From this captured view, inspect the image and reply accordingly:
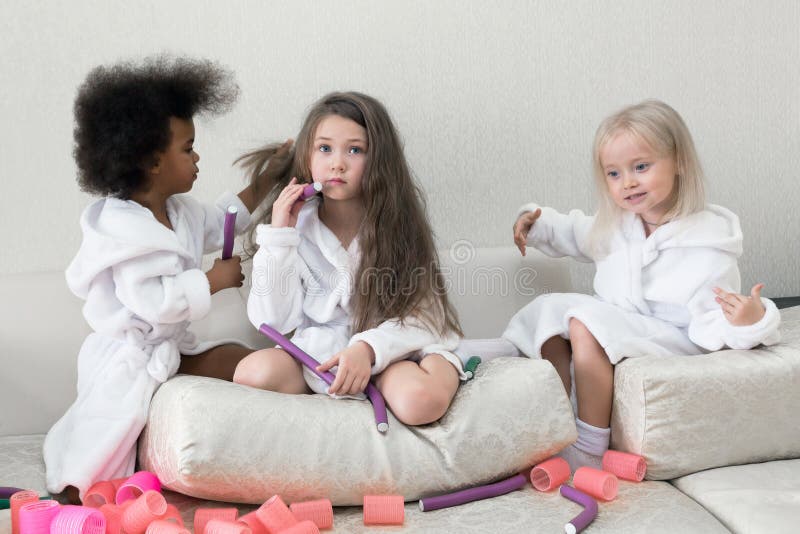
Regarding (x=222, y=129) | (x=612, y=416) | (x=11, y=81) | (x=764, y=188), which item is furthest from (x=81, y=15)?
(x=764, y=188)

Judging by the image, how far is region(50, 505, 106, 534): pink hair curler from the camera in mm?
1081

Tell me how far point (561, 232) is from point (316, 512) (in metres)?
0.87

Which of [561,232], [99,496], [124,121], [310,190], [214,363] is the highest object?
[124,121]

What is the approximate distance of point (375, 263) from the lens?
5.15ft

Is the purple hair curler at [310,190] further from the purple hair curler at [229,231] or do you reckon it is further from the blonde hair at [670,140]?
the blonde hair at [670,140]

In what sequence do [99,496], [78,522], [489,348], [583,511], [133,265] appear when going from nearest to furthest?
1. [78,522]
2. [583,511]
3. [99,496]
4. [133,265]
5. [489,348]

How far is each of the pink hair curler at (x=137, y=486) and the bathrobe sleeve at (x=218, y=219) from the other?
0.53 m

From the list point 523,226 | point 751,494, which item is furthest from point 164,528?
point 523,226

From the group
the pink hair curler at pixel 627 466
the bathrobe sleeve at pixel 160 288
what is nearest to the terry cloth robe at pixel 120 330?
the bathrobe sleeve at pixel 160 288

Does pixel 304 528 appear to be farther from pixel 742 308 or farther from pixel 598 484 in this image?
pixel 742 308

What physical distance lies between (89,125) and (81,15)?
430 mm

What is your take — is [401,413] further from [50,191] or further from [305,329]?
[50,191]

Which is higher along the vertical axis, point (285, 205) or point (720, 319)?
point (285, 205)

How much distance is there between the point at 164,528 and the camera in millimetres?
1092
